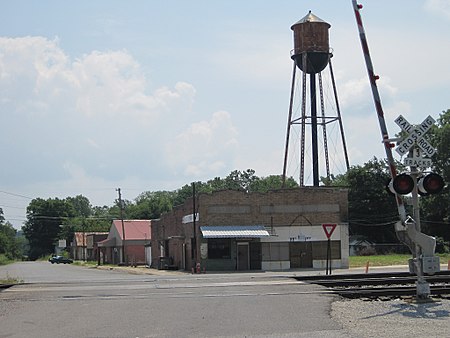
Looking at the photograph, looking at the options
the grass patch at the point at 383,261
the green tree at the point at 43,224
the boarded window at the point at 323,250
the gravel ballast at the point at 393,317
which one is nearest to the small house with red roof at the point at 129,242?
the grass patch at the point at 383,261

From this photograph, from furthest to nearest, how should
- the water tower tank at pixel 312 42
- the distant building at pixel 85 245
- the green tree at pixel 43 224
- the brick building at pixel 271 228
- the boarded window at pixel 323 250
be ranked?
the green tree at pixel 43 224 → the distant building at pixel 85 245 → the water tower tank at pixel 312 42 → the boarded window at pixel 323 250 → the brick building at pixel 271 228

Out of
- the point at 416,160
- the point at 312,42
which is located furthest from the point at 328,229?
the point at 312,42

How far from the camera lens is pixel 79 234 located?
132 m

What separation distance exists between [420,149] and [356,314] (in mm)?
4547

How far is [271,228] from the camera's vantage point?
52.2 m

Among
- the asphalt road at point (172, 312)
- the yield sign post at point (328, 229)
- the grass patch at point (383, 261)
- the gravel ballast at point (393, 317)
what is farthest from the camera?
the grass patch at point (383, 261)

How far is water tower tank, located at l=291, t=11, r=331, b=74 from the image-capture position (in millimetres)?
61938

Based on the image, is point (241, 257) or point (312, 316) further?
point (241, 257)

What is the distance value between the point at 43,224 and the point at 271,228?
12230cm

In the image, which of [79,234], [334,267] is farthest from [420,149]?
[79,234]

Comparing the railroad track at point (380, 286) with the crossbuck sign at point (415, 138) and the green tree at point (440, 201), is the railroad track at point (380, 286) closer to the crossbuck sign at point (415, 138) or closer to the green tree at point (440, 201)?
the crossbuck sign at point (415, 138)

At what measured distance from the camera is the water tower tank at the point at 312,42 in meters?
61.9

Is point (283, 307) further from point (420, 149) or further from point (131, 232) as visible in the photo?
point (131, 232)

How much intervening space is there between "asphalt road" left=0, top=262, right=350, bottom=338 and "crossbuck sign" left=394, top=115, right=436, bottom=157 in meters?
4.32
